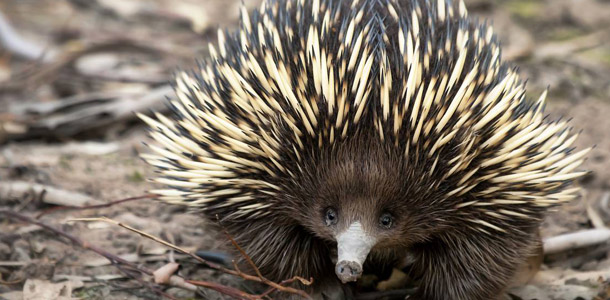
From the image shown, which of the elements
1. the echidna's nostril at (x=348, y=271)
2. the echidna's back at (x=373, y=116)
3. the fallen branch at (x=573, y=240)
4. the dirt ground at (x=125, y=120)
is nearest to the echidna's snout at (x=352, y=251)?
the echidna's nostril at (x=348, y=271)

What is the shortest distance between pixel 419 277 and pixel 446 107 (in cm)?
96

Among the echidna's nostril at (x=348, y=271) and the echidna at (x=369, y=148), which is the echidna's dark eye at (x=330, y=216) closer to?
the echidna at (x=369, y=148)

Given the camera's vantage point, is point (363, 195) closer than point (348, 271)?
No

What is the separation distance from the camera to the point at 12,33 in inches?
275

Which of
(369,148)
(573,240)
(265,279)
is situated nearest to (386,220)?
(369,148)

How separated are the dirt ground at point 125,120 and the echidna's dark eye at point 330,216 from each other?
673mm

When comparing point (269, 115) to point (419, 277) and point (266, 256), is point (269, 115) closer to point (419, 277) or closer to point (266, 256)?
point (266, 256)

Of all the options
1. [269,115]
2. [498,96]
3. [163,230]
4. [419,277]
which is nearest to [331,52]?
[269,115]

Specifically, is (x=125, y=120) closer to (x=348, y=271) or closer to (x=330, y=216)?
(x=330, y=216)

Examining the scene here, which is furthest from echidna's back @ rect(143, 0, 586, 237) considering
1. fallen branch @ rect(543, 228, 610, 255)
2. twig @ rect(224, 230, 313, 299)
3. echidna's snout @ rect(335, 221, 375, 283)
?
fallen branch @ rect(543, 228, 610, 255)

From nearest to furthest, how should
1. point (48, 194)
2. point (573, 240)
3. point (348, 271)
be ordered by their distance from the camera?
point (348, 271), point (573, 240), point (48, 194)

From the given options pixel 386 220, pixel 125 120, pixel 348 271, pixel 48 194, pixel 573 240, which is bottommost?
pixel 348 271

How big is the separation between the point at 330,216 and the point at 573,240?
163cm

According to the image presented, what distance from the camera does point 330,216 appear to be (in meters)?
3.13
